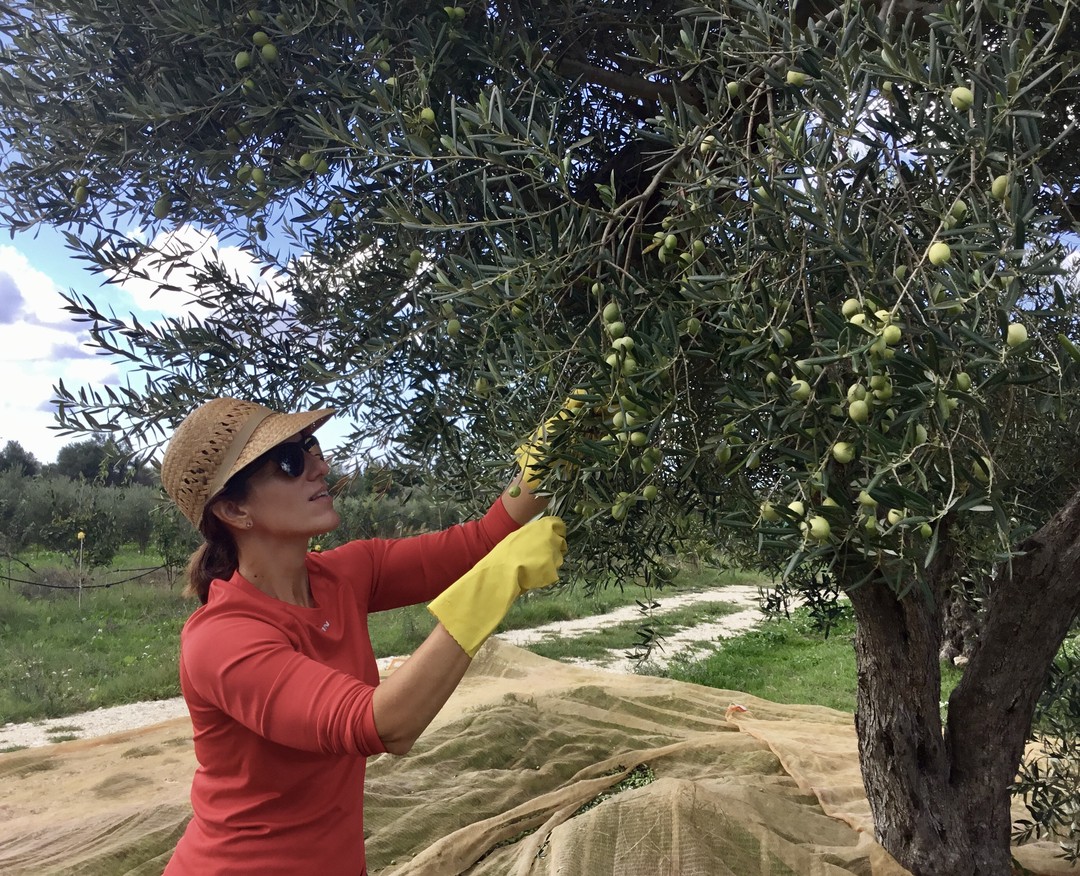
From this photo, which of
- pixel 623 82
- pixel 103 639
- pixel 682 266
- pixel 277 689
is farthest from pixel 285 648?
pixel 103 639

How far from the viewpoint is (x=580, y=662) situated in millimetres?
10781

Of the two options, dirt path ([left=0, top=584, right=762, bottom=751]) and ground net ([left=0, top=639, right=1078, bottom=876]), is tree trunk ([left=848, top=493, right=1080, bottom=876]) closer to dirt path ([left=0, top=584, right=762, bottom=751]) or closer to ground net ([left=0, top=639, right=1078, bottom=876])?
ground net ([left=0, top=639, right=1078, bottom=876])

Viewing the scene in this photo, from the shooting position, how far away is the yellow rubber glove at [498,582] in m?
2.12

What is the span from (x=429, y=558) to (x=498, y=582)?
3.07 feet

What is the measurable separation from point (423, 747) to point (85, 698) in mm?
4771

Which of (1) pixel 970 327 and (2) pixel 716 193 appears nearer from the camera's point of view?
(1) pixel 970 327

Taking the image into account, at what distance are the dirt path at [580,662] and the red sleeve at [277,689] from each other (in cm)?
169

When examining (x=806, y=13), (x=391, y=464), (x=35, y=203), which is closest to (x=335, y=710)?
(x=391, y=464)

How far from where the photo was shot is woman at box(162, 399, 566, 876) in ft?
6.86

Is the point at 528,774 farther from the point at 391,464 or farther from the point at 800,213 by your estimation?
the point at 800,213

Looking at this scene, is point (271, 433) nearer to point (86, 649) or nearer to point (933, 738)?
point (933, 738)

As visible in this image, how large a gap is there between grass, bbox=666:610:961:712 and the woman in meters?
6.71

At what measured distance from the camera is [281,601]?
8.83ft

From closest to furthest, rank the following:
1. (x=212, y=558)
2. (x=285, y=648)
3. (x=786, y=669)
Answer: (x=285, y=648)
(x=212, y=558)
(x=786, y=669)
